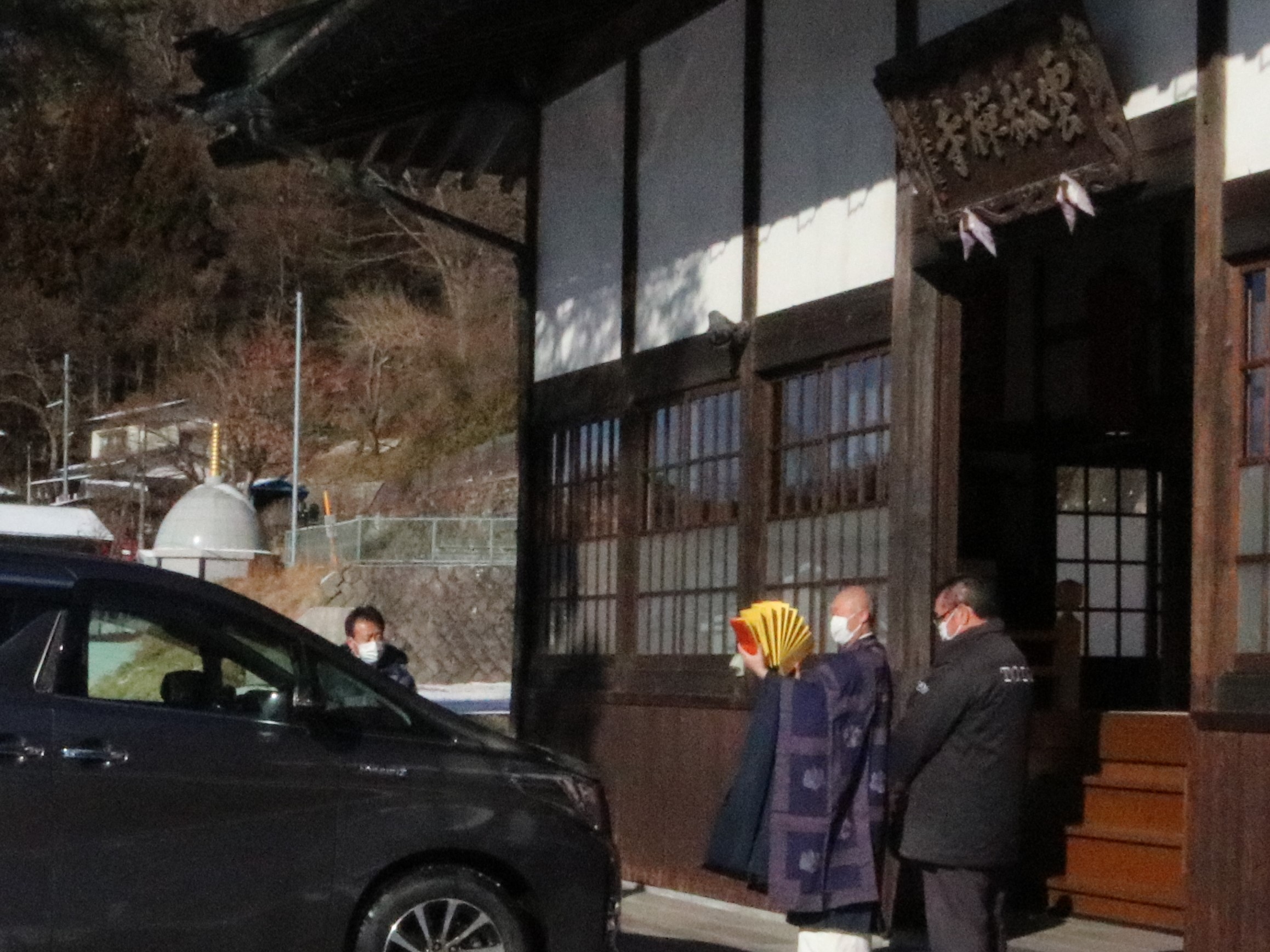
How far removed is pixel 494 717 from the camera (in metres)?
24.9

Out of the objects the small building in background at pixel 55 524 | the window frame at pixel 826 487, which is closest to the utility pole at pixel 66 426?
the small building in background at pixel 55 524

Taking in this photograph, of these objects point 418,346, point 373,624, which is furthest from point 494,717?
point 418,346

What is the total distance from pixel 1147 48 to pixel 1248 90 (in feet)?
2.28

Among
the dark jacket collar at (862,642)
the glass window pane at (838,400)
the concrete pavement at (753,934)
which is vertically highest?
the glass window pane at (838,400)

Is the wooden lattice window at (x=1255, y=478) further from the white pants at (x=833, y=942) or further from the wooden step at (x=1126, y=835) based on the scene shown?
the wooden step at (x=1126, y=835)

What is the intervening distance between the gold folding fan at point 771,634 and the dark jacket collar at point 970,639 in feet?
2.12

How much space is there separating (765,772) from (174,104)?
7.96m

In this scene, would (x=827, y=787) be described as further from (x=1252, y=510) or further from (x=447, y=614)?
(x=447, y=614)

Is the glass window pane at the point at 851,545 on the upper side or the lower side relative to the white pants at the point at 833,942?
upper

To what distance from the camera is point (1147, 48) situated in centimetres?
859

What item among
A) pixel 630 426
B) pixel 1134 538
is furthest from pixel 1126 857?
pixel 630 426

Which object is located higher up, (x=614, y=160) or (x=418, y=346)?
(x=418, y=346)

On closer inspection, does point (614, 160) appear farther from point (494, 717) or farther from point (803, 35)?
point (494, 717)

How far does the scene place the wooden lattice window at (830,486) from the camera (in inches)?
417
